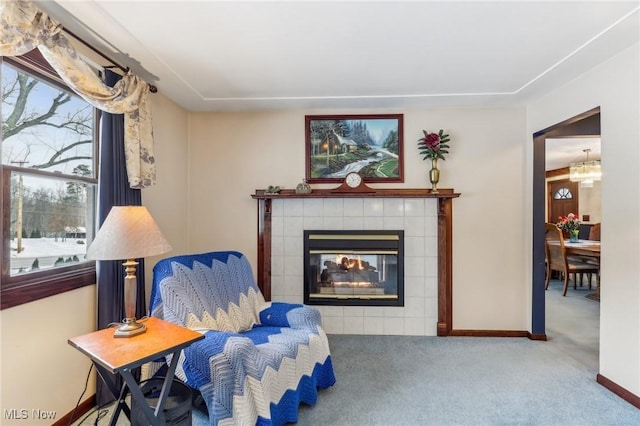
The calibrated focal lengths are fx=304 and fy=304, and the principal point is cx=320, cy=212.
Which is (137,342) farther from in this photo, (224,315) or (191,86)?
(191,86)

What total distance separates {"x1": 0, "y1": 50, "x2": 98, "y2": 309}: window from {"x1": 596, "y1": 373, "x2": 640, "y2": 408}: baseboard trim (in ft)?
11.9

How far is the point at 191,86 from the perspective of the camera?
2662 millimetres

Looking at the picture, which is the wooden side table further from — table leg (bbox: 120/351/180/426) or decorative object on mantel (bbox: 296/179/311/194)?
decorative object on mantel (bbox: 296/179/311/194)

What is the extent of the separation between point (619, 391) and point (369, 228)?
2.18m

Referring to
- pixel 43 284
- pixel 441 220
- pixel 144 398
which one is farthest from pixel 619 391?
pixel 43 284

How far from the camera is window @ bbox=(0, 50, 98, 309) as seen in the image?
1551 mm

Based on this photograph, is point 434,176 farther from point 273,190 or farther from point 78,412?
point 78,412

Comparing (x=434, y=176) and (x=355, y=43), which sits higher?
(x=355, y=43)

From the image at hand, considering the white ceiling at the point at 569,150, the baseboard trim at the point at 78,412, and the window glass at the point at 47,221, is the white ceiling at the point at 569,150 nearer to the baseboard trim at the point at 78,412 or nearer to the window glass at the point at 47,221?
the window glass at the point at 47,221

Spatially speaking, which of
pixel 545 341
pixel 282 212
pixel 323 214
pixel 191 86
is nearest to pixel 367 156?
pixel 323 214

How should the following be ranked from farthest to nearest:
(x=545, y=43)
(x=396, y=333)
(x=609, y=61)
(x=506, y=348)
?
(x=396, y=333) < (x=506, y=348) < (x=609, y=61) < (x=545, y=43)

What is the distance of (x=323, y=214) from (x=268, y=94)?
130cm

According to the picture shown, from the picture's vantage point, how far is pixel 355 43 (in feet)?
6.55

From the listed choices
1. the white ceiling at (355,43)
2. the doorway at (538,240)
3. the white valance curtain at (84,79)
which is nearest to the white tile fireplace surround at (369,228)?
the doorway at (538,240)
